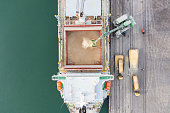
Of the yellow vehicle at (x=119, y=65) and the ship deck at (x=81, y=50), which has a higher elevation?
the ship deck at (x=81, y=50)

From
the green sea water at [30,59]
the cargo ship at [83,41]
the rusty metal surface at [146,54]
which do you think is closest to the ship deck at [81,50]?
the cargo ship at [83,41]

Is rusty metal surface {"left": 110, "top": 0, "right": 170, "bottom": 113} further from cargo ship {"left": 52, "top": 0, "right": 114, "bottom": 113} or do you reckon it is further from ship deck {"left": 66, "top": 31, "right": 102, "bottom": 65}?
ship deck {"left": 66, "top": 31, "right": 102, "bottom": 65}

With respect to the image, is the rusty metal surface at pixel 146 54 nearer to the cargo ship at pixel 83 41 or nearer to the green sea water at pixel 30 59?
the cargo ship at pixel 83 41

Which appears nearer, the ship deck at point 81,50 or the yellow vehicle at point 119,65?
the ship deck at point 81,50

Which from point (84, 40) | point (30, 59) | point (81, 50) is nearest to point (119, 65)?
point (81, 50)

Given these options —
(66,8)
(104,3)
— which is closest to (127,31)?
(104,3)

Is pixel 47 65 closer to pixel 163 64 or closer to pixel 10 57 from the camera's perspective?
pixel 10 57
